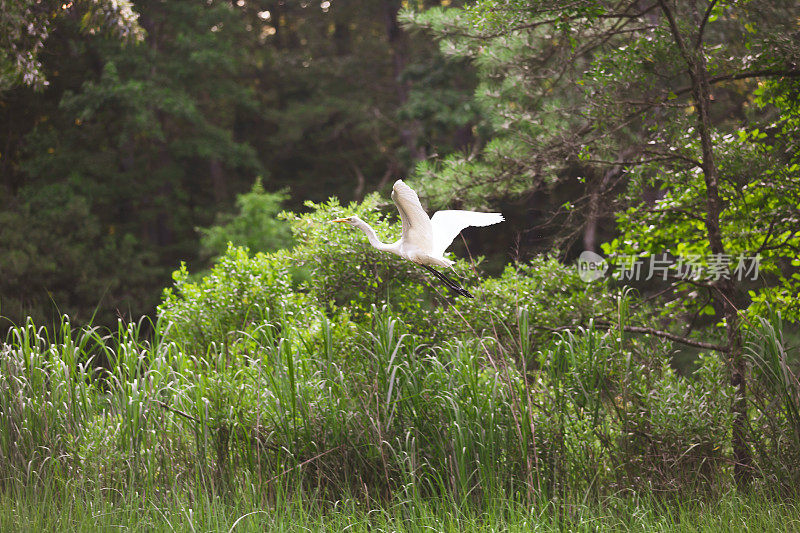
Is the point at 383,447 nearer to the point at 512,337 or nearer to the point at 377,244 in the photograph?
the point at 512,337

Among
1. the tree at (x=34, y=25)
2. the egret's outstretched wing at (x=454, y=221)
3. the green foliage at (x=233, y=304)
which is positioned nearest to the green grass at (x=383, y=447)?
the egret's outstretched wing at (x=454, y=221)

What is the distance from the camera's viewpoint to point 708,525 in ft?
11.3

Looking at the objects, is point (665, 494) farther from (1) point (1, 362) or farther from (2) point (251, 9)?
(2) point (251, 9)

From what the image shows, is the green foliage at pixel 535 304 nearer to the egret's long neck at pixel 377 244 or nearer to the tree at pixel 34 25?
the egret's long neck at pixel 377 244

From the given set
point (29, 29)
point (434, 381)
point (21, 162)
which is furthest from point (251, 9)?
point (434, 381)

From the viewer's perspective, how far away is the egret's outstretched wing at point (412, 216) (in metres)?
3.08

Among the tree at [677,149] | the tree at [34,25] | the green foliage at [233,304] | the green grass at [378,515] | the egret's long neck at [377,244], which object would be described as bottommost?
the green grass at [378,515]

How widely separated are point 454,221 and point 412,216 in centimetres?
56

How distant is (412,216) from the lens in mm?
3160

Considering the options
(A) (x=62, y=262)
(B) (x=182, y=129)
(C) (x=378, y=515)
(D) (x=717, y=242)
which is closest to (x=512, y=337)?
(C) (x=378, y=515)

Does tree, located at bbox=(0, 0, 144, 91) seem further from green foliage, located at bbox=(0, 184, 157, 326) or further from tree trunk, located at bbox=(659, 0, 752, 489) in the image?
tree trunk, located at bbox=(659, 0, 752, 489)

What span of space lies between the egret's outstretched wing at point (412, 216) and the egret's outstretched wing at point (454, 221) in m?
0.26

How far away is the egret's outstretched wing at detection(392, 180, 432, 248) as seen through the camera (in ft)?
10.1

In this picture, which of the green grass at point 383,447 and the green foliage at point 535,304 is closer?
the green grass at point 383,447
